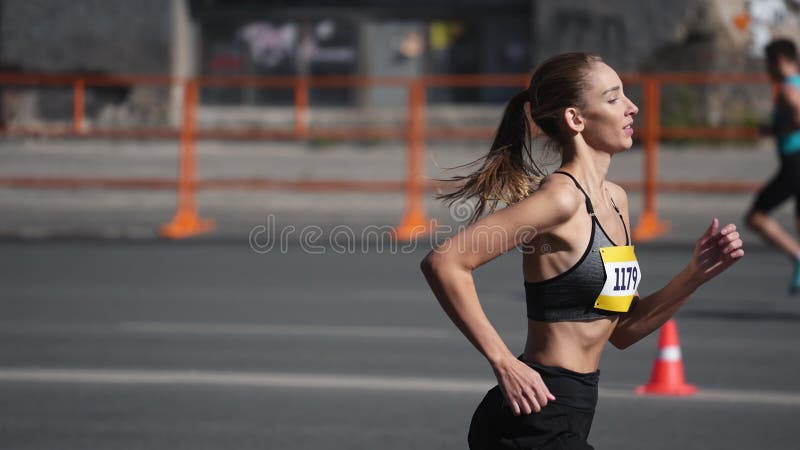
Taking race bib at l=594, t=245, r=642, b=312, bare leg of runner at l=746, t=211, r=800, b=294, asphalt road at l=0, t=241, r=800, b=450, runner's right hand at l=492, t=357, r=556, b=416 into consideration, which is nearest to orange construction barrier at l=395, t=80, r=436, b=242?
asphalt road at l=0, t=241, r=800, b=450

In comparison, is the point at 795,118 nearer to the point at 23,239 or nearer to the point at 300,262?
the point at 300,262

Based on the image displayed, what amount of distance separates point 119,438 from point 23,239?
9.71 metres

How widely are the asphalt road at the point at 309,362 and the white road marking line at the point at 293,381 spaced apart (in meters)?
0.02

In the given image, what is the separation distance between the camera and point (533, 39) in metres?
23.4

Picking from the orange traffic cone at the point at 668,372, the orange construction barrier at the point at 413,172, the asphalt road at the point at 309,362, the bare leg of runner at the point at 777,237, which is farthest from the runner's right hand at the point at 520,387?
the orange construction barrier at the point at 413,172

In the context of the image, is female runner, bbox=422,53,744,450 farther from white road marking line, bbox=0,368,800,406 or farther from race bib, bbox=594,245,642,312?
white road marking line, bbox=0,368,800,406

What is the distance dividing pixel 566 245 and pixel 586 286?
0.13 metres

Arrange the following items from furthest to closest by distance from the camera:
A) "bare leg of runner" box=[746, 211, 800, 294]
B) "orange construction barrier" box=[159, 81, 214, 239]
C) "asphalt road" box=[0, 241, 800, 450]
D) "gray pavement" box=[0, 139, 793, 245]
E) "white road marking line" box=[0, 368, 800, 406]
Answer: "gray pavement" box=[0, 139, 793, 245] → "orange construction barrier" box=[159, 81, 214, 239] → "bare leg of runner" box=[746, 211, 800, 294] → "white road marking line" box=[0, 368, 800, 406] → "asphalt road" box=[0, 241, 800, 450]

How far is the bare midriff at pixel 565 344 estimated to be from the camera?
3.61m

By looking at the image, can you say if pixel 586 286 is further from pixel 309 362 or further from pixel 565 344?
pixel 309 362

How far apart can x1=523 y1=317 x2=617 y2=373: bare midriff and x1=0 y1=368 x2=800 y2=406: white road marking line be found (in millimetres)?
3336

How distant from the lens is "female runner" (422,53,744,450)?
353cm

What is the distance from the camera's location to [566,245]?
3.59 m

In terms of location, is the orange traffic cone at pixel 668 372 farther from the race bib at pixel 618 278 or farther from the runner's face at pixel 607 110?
the runner's face at pixel 607 110
